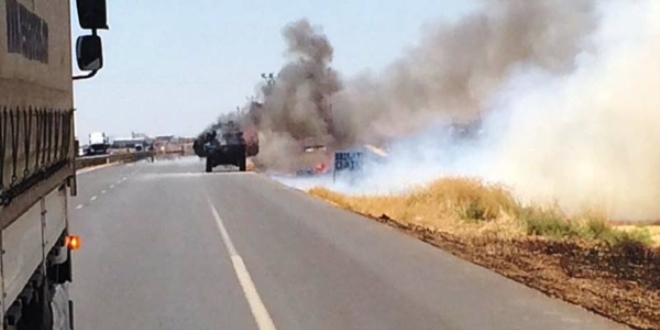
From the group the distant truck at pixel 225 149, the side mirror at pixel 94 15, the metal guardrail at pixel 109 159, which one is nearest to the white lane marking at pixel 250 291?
the side mirror at pixel 94 15

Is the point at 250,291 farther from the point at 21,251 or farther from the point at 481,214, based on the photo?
the point at 481,214

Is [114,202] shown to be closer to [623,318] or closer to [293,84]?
[623,318]

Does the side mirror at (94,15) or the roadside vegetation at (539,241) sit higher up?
the side mirror at (94,15)

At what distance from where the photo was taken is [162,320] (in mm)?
11406

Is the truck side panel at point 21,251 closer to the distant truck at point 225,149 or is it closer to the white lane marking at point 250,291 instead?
the white lane marking at point 250,291

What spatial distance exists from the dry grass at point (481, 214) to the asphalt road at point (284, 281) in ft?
10.5

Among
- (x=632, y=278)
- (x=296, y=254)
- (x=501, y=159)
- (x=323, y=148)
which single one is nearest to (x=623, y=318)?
(x=632, y=278)

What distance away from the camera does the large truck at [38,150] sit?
5297mm

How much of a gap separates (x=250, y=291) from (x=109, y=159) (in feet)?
263

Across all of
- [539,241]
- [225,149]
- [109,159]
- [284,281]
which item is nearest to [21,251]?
[284,281]

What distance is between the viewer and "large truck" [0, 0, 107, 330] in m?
5.30

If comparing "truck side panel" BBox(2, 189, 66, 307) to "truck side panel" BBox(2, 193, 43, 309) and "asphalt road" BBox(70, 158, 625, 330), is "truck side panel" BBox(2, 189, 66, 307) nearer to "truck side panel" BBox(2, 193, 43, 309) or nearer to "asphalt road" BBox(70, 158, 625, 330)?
"truck side panel" BBox(2, 193, 43, 309)

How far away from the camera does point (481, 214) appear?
95.2 feet

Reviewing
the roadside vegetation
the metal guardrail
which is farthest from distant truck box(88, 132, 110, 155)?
the roadside vegetation
